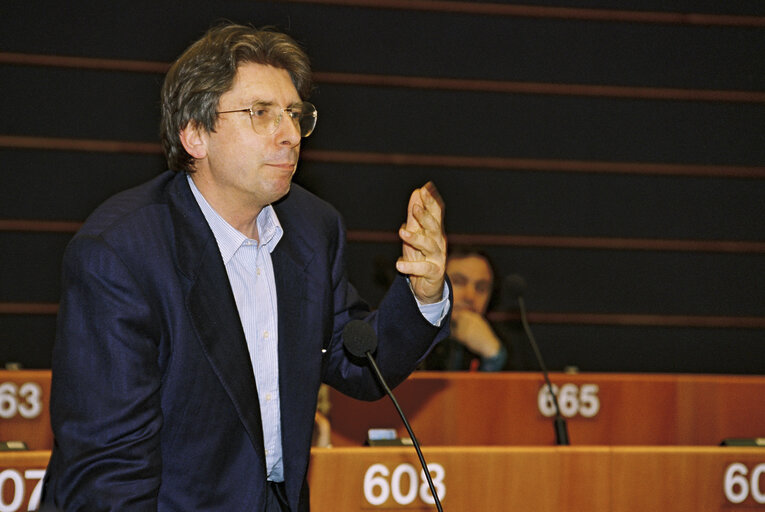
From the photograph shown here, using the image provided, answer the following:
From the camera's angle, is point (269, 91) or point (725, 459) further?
point (725, 459)

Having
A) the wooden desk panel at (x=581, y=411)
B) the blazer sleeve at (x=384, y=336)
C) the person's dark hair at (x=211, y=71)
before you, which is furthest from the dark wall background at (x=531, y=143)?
the person's dark hair at (x=211, y=71)

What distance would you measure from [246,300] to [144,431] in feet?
1.12

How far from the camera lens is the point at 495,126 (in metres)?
5.54

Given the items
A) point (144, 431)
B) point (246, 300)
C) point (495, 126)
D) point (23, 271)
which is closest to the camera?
point (144, 431)

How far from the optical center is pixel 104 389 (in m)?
1.49

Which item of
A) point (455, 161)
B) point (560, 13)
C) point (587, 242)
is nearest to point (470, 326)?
point (455, 161)

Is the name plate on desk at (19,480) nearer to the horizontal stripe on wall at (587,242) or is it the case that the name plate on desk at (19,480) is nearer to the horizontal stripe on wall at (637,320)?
the horizontal stripe on wall at (587,242)

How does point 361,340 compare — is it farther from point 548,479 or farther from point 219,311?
point 548,479

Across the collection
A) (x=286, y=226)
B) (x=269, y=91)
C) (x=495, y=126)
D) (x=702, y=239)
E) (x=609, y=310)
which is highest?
(x=495, y=126)

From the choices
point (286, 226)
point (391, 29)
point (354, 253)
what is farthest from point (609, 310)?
point (286, 226)

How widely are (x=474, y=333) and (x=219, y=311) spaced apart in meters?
2.80

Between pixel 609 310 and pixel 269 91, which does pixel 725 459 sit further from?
pixel 609 310

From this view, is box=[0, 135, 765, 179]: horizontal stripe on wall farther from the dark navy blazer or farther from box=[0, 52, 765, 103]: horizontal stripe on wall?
the dark navy blazer

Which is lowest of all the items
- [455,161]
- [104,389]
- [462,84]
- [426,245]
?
[104,389]
